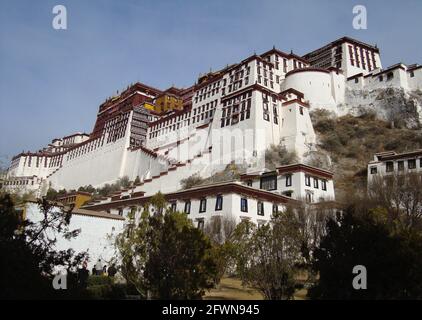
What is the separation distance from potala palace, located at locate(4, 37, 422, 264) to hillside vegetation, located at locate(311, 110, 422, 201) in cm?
272

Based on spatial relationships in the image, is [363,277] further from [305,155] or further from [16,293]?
[305,155]

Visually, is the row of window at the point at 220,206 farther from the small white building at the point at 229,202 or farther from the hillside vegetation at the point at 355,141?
the hillside vegetation at the point at 355,141

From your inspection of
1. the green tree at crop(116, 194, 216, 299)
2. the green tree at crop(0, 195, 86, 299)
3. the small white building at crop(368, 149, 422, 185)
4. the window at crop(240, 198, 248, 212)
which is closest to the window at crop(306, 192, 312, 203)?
the small white building at crop(368, 149, 422, 185)

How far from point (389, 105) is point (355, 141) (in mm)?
10388

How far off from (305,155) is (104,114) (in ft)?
187

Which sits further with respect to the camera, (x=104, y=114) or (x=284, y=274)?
(x=104, y=114)

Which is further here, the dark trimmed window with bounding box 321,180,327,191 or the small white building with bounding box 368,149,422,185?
the dark trimmed window with bounding box 321,180,327,191

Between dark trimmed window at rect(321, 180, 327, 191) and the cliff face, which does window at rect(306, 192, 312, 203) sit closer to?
dark trimmed window at rect(321, 180, 327, 191)

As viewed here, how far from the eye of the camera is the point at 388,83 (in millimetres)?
64750

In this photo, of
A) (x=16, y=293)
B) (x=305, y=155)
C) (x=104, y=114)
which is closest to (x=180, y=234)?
(x=16, y=293)

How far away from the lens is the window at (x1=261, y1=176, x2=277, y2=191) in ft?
135

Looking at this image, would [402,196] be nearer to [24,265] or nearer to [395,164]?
[395,164]

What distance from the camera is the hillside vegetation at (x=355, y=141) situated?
4984 centimetres
